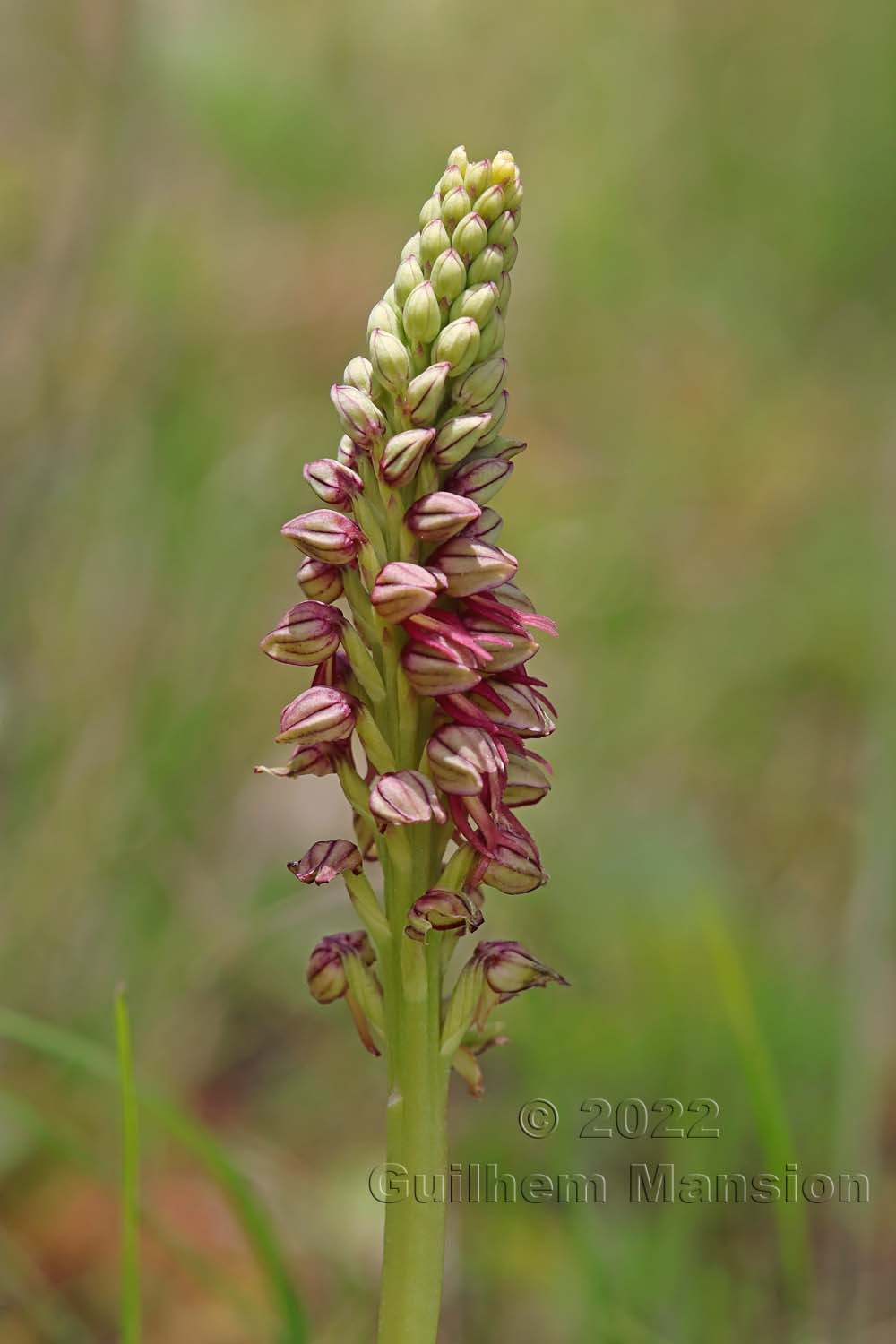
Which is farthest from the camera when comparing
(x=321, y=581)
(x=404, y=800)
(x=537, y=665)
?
(x=537, y=665)

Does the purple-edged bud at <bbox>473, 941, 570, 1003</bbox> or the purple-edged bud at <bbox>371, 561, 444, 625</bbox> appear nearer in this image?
the purple-edged bud at <bbox>371, 561, 444, 625</bbox>

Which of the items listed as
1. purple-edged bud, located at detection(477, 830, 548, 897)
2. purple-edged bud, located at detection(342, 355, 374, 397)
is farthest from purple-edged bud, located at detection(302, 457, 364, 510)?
purple-edged bud, located at detection(477, 830, 548, 897)

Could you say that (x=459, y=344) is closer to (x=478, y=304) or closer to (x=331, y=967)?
(x=478, y=304)

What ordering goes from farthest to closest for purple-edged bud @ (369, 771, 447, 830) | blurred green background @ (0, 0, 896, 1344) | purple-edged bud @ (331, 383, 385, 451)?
1. blurred green background @ (0, 0, 896, 1344)
2. purple-edged bud @ (331, 383, 385, 451)
3. purple-edged bud @ (369, 771, 447, 830)

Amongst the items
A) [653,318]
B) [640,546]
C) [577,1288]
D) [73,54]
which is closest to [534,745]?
[640,546]

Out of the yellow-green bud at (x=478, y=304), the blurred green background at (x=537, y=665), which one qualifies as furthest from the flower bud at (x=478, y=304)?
the blurred green background at (x=537, y=665)

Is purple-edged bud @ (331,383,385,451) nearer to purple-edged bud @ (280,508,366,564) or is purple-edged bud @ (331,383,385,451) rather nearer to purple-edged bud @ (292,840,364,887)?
purple-edged bud @ (280,508,366,564)

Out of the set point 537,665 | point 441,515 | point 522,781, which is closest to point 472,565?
point 441,515
